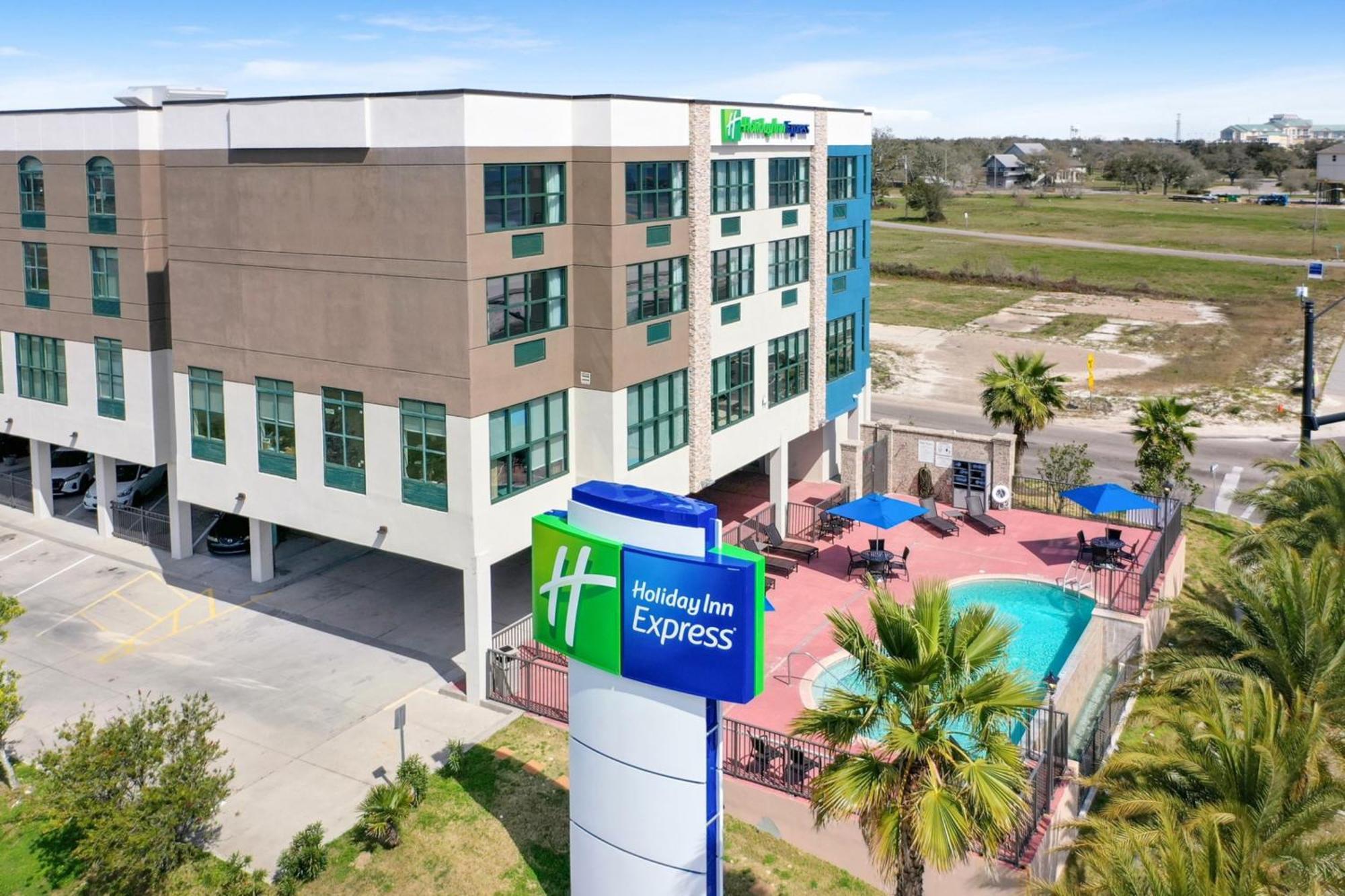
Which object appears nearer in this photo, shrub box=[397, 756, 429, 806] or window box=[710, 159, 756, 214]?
shrub box=[397, 756, 429, 806]

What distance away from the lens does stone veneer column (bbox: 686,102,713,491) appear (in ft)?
100

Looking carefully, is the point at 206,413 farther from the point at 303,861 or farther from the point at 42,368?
the point at 303,861

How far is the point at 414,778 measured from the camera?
70.7 feet

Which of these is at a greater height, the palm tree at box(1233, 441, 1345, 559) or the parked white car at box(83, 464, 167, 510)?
the palm tree at box(1233, 441, 1345, 559)

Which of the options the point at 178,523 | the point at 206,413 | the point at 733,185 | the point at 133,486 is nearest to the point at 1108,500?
the point at 733,185

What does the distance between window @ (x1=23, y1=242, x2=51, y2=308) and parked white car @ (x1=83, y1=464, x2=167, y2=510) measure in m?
5.59

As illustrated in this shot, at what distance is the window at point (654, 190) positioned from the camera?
28.0m

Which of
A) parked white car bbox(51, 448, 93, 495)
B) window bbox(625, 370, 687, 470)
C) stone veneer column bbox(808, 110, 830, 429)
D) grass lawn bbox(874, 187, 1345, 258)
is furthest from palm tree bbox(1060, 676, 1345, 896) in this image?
grass lawn bbox(874, 187, 1345, 258)

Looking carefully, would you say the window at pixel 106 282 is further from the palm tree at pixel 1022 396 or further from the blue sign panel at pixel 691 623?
the palm tree at pixel 1022 396

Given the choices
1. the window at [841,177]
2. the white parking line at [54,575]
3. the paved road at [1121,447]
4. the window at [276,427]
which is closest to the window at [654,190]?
the window at [276,427]

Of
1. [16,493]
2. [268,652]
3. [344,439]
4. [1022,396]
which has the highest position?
[344,439]

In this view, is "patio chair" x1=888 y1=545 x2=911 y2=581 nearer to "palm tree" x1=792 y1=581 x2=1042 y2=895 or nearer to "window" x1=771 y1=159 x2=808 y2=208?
"window" x1=771 y1=159 x2=808 y2=208

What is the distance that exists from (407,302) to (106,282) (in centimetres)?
1265

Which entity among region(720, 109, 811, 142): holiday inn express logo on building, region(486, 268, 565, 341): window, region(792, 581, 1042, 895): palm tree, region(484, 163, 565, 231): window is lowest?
region(792, 581, 1042, 895): palm tree
